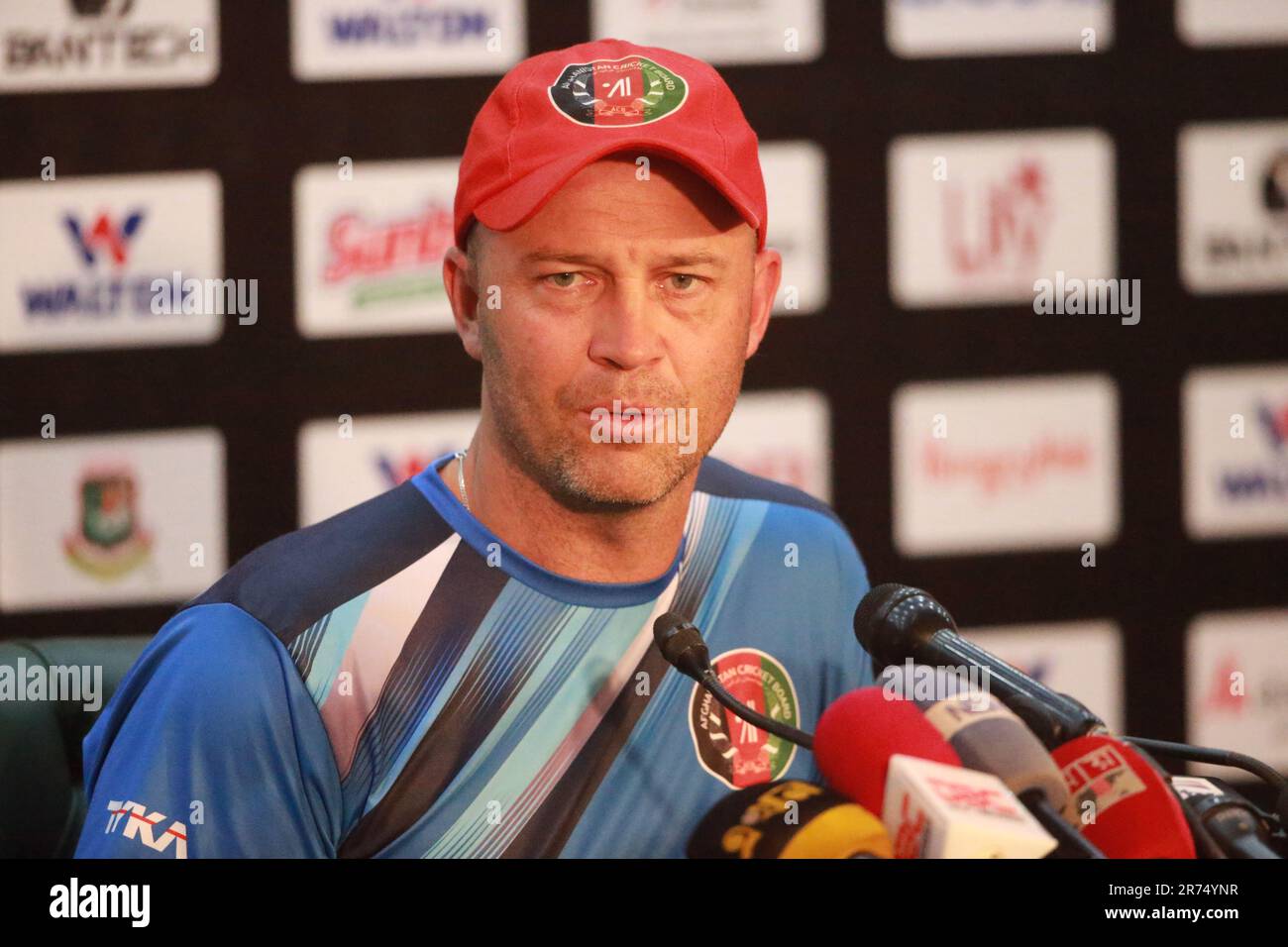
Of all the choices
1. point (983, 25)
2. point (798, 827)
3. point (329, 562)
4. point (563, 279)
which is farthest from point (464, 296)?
point (983, 25)

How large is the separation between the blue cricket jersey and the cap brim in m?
0.27

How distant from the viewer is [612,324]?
3.78 ft

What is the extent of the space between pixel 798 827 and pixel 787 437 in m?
1.68

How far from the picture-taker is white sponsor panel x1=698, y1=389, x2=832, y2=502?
2453mm

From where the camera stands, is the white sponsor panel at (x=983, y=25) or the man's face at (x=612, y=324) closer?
the man's face at (x=612, y=324)

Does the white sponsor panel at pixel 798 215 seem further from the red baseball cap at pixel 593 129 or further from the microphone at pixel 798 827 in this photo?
the microphone at pixel 798 827

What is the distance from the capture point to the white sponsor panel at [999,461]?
253 cm

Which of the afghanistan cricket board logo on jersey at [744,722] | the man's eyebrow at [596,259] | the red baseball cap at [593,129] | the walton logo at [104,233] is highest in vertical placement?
the red baseball cap at [593,129]

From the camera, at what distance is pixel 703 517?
1.37 m

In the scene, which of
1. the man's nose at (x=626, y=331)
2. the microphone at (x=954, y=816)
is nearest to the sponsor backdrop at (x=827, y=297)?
the man's nose at (x=626, y=331)

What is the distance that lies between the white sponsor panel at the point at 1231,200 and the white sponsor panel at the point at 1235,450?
0.58 ft

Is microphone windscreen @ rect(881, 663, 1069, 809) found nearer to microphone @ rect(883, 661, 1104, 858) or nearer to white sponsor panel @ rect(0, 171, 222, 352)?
microphone @ rect(883, 661, 1104, 858)
